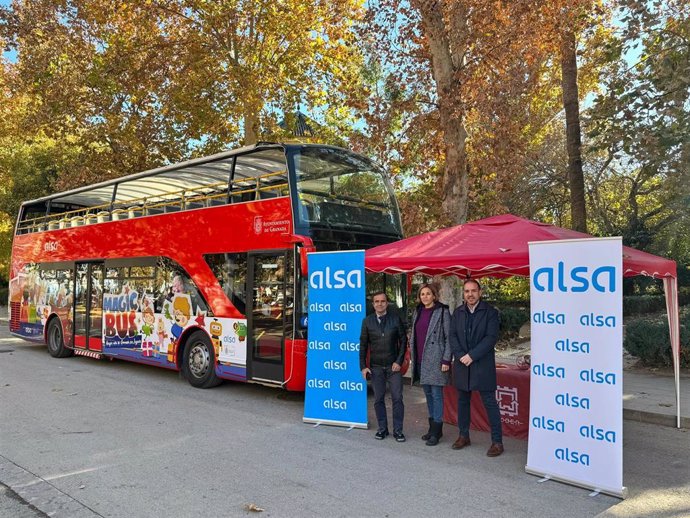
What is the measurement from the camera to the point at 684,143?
33.5 feet

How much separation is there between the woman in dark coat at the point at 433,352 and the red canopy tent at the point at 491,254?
1.38ft

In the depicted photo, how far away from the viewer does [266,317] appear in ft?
27.2

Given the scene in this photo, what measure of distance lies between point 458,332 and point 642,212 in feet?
54.2

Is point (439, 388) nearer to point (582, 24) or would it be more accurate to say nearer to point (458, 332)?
point (458, 332)

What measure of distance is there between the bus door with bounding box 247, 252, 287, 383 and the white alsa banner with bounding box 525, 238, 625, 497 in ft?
13.0

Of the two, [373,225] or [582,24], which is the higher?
[582,24]

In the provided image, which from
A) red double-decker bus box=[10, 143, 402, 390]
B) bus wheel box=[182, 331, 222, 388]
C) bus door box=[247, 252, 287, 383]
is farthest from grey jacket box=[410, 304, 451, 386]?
bus wheel box=[182, 331, 222, 388]

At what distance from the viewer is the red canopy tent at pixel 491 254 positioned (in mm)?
5828

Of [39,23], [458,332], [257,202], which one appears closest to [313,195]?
[257,202]

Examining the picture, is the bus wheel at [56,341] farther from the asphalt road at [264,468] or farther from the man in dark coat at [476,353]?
the man in dark coat at [476,353]

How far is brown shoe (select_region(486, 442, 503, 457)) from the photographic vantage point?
18.6 feet

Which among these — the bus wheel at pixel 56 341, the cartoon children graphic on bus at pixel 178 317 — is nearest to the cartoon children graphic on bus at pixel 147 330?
the cartoon children graphic on bus at pixel 178 317

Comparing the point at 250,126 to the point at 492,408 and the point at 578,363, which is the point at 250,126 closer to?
the point at 492,408

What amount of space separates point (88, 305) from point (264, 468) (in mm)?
8739
